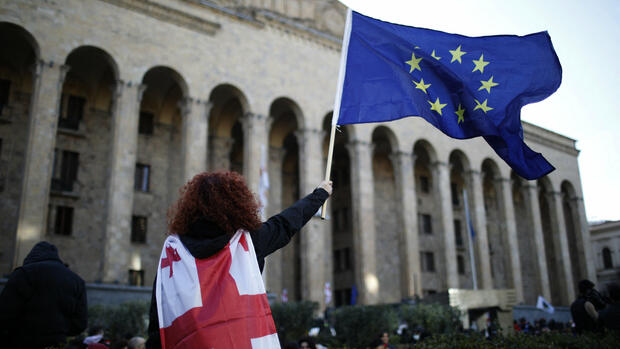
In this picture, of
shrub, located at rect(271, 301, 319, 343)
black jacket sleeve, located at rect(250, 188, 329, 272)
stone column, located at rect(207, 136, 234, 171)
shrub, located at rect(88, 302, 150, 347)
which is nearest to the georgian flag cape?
black jacket sleeve, located at rect(250, 188, 329, 272)

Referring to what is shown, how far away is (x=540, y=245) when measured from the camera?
37312 millimetres

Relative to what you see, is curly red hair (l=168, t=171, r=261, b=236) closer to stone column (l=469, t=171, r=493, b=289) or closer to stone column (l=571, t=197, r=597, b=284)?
stone column (l=469, t=171, r=493, b=289)

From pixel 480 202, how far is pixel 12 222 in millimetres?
27091

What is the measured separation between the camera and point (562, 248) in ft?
129

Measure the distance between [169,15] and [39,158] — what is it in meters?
9.14

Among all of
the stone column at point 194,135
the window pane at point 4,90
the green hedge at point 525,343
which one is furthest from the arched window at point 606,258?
the window pane at point 4,90

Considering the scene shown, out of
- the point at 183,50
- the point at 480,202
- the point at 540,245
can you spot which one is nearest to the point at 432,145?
the point at 480,202

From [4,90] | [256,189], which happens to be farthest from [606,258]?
[4,90]

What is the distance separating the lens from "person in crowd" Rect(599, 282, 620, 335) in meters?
7.40

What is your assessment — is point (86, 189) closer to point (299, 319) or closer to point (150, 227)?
point (150, 227)

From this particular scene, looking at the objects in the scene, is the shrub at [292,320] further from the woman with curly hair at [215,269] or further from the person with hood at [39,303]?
the woman with curly hair at [215,269]

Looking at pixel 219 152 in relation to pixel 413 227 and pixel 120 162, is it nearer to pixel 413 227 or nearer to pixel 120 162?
pixel 120 162

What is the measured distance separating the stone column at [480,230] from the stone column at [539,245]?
15.3 ft

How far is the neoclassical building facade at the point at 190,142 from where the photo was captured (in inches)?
859
